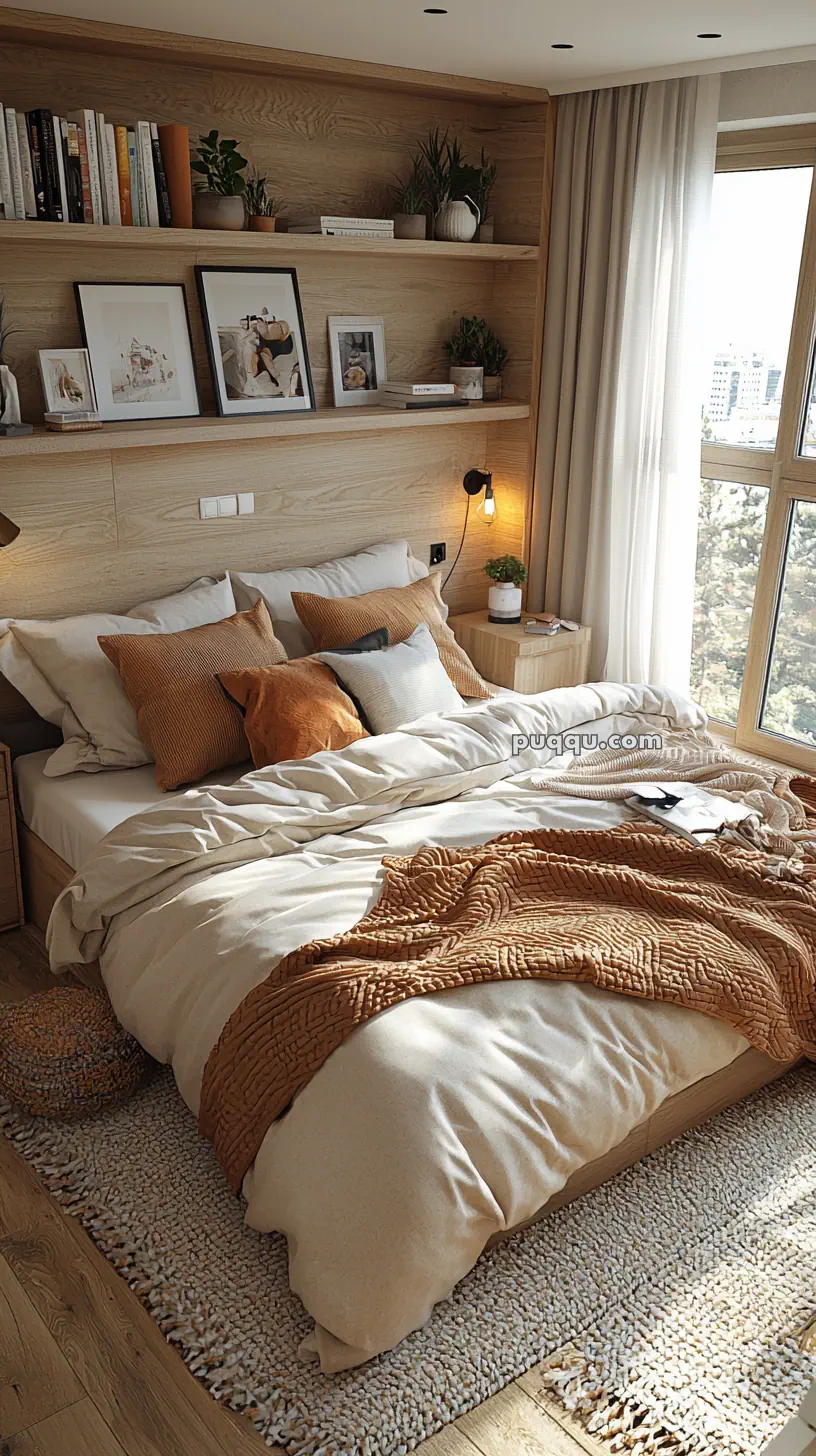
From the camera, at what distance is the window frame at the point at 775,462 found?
3699mm

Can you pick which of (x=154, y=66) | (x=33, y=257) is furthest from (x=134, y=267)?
(x=154, y=66)

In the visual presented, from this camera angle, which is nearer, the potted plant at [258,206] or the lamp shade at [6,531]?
the lamp shade at [6,531]

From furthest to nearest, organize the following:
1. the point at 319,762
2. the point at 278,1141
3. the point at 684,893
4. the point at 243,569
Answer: the point at 243,569
the point at 319,762
the point at 684,893
the point at 278,1141

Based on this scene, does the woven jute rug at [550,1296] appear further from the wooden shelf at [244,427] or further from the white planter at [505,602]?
the white planter at [505,602]

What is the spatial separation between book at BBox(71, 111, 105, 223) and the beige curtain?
1.73m

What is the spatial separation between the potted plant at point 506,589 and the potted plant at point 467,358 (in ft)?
2.02

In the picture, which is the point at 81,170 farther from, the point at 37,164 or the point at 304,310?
the point at 304,310

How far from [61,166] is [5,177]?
156 mm

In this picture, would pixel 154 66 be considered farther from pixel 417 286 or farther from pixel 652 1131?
pixel 652 1131

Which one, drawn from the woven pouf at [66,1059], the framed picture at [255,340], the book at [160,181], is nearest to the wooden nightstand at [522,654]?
the framed picture at [255,340]

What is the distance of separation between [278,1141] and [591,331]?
3068mm

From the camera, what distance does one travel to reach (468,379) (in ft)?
13.8

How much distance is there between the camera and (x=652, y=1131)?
2.37 metres

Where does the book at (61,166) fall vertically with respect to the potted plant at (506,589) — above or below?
above
